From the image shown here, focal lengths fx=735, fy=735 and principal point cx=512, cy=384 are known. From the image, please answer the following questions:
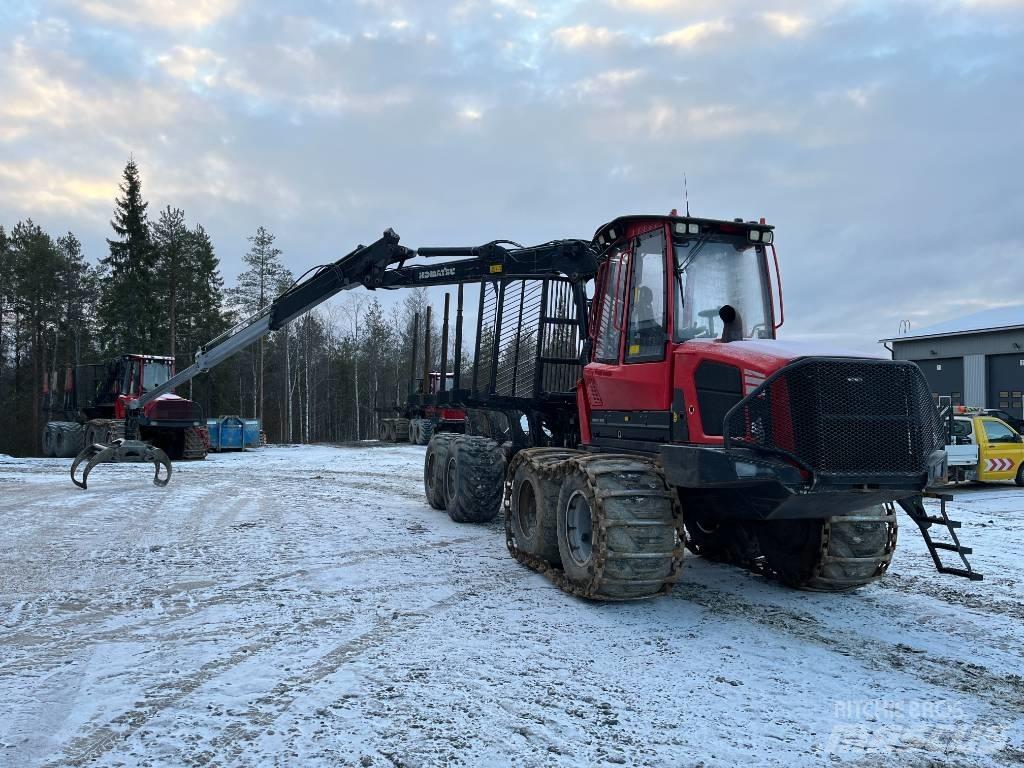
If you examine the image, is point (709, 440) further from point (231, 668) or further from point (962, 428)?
point (962, 428)

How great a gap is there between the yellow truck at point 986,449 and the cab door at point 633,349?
1179 centimetres

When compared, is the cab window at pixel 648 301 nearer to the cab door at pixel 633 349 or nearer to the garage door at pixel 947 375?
the cab door at pixel 633 349

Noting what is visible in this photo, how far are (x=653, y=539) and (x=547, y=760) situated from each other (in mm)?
2397

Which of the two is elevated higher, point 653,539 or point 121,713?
point 653,539

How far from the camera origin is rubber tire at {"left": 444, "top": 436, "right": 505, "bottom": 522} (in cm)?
1017

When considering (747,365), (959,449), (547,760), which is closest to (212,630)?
(547,760)

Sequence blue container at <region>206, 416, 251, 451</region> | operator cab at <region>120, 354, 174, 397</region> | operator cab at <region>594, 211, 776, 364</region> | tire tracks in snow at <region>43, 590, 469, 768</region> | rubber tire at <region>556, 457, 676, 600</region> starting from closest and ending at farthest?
tire tracks in snow at <region>43, 590, 469, 768</region> < rubber tire at <region>556, 457, 676, 600</region> < operator cab at <region>594, 211, 776, 364</region> < operator cab at <region>120, 354, 174, 397</region> < blue container at <region>206, 416, 251, 451</region>

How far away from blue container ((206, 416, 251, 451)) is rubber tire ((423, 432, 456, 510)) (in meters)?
18.5

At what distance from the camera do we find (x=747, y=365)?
206 inches

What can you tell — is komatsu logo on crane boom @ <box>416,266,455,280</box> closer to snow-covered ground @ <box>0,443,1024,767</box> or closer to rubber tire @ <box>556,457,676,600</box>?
snow-covered ground @ <box>0,443,1024,767</box>

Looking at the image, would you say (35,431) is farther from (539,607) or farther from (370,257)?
(539,607)

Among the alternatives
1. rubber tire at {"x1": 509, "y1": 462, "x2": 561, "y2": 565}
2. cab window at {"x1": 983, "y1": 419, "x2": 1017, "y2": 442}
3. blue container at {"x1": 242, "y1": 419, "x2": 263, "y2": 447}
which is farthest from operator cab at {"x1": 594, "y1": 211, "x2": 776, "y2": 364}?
blue container at {"x1": 242, "y1": 419, "x2": 263, "y2": 447}

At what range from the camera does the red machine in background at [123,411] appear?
21391 millimetres

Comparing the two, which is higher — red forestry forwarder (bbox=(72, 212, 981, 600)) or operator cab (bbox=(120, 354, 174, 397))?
operator cab (bbox=(120, 354, 174, 397))
